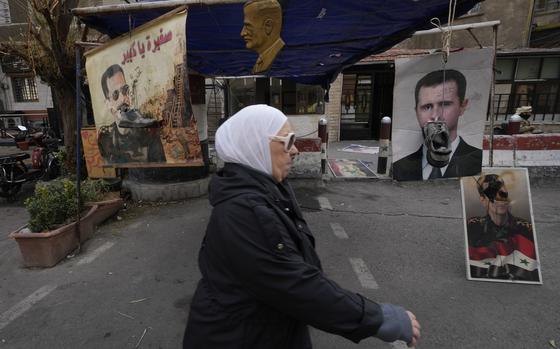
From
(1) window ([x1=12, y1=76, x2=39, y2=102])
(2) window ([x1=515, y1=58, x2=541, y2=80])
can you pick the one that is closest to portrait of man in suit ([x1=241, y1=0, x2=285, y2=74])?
(2) window ([x1=515, y1=58, x2=541, y2=80])

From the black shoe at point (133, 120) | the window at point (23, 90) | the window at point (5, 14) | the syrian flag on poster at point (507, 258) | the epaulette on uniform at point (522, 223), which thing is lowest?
the syrian flag on poster at point (507, 258)

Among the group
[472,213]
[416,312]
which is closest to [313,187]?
[472,213]

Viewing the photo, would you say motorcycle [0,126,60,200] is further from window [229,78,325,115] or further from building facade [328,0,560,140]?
building facade [328,0,560,140]

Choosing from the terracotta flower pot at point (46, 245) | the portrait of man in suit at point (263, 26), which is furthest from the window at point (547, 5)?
the terracotta flower pot at point (46, 245)

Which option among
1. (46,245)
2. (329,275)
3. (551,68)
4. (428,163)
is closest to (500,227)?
(428,163)

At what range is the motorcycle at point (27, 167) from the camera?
241 inches

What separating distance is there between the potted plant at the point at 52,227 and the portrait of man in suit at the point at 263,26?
116 inches

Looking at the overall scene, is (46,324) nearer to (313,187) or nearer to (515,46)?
(313,187)

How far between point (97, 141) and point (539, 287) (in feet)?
15.2

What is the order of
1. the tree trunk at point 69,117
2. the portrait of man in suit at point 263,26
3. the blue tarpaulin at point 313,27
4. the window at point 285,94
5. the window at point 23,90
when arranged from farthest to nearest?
1. the window at point 23,90
2. the window at point 285,94
3. the tree trunk at point 69,117
4. the blue tarpaulin at point 313,27
5. the portrait of man in suit at point 263,26

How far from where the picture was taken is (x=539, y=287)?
3.16 meters

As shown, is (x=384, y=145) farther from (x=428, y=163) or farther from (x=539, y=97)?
(x=539, y=97)

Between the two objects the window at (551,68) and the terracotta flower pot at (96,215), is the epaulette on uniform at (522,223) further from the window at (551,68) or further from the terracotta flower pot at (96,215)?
the window at (551,68)

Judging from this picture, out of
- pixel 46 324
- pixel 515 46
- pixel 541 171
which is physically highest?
pixel 515 46
